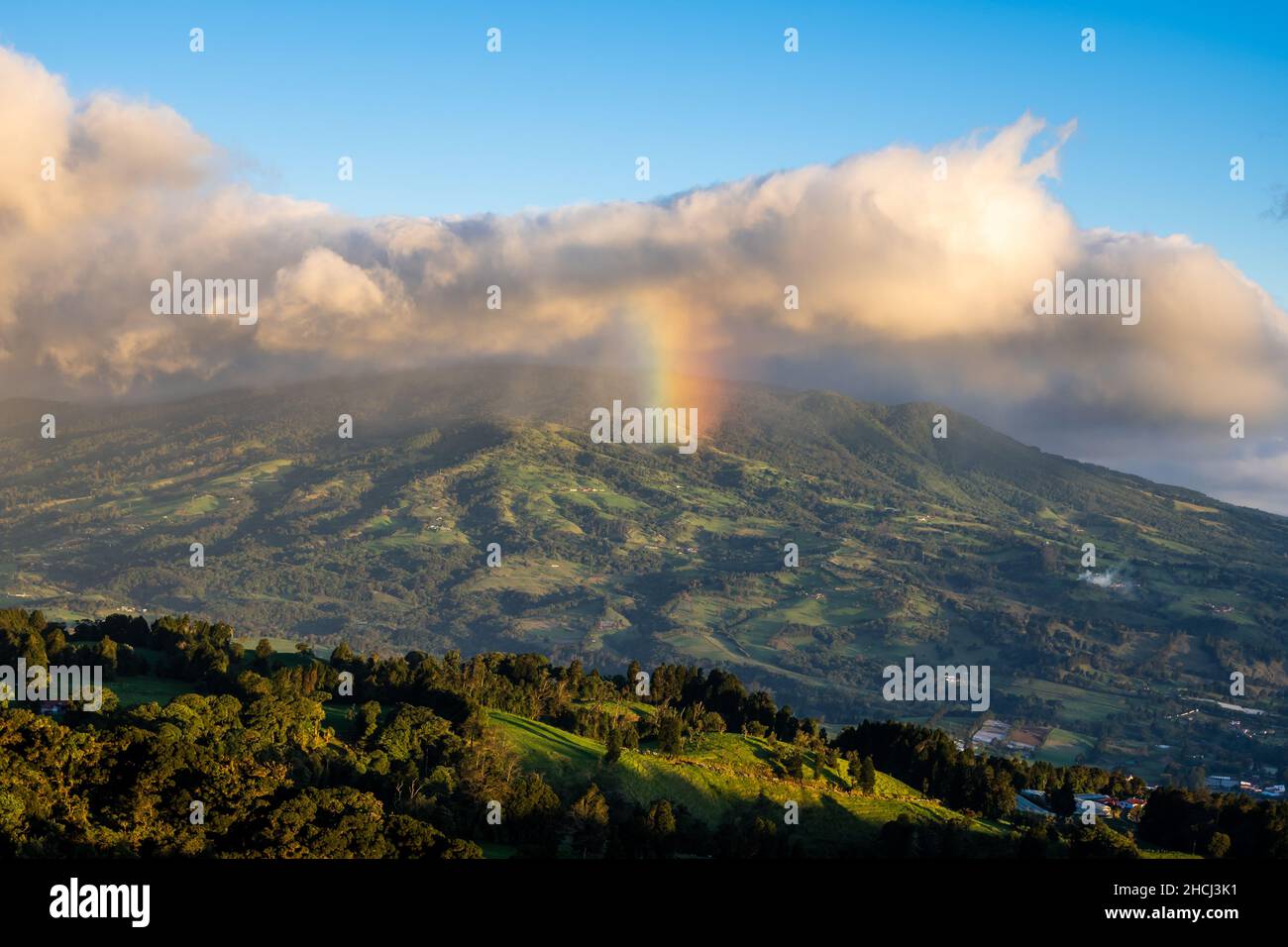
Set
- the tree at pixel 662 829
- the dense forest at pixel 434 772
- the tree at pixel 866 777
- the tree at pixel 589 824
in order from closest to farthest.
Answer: the dense forest at pixel 434 772 < the tree at pixel 589 824 < the tree at pixel 662 829 < the tree at pixel 866 777

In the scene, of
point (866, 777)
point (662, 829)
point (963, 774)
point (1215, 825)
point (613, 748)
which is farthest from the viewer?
point (963, 774)

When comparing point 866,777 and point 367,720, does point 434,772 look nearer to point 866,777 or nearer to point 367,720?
point 367,720

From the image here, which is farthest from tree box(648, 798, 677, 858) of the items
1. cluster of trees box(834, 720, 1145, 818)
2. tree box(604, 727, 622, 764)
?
cluster of trees box(834, 720, 1145, 818)

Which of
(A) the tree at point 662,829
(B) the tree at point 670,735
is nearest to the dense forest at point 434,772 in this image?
(A) the tree at point 662,829

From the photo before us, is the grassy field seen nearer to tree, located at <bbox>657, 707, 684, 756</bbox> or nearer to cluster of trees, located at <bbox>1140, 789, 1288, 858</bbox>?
tree, located at <bbox>657, 707, 684, 756</bbox>

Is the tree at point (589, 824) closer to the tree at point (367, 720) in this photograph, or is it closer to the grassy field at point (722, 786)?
the grassy field at point (722, 786)

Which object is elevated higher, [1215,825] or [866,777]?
[866,777]

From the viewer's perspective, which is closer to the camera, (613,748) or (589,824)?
(589,824)

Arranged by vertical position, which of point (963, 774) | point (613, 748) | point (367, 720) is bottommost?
point (963, 774)

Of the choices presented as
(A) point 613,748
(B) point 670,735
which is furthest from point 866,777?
(A) point 613,748
